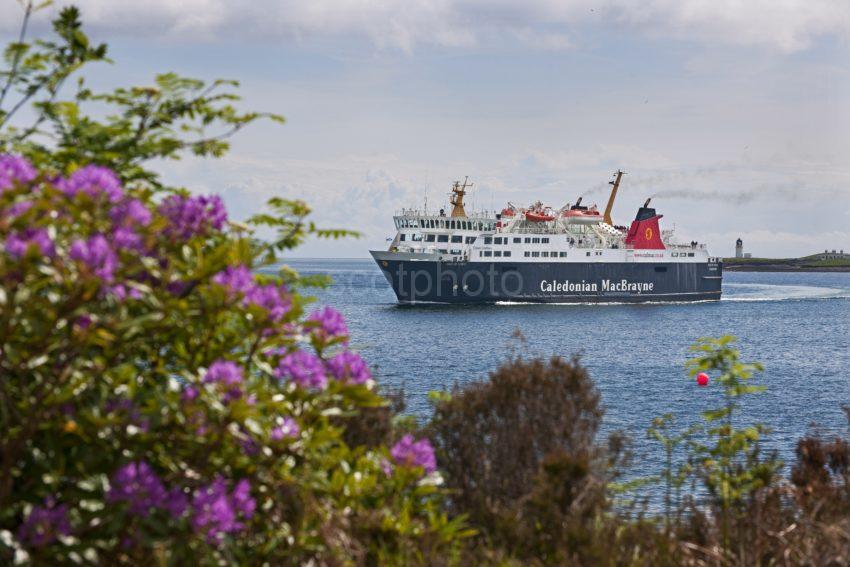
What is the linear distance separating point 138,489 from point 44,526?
375 millimetres

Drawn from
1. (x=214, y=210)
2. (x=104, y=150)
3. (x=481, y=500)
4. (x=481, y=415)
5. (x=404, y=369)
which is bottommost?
(x=404, y=369)

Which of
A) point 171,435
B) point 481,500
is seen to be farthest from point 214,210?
point 481,500

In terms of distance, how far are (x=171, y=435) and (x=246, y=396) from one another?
0.37 m

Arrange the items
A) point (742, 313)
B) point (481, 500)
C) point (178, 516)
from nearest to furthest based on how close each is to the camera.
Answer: point (178, 516), point (481, 500), point (742, 313)

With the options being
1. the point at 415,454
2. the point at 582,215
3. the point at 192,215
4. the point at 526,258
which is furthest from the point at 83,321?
the point at 582,215

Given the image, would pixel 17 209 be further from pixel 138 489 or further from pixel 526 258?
pixel 526 258

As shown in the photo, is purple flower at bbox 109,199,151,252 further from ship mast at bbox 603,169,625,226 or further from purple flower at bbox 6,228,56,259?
ship mast at bbox 603,169,625,226

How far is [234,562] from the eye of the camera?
3988mm

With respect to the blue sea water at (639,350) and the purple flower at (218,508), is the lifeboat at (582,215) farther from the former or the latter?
the purple flower at (218,508)

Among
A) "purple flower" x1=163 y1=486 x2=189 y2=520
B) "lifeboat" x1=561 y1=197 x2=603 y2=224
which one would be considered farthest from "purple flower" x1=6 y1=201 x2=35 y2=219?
"lifeboat" x1=561 y1=197 x2=603 y2=224

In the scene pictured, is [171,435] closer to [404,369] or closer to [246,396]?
[246,396]

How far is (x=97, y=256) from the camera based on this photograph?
3.16 m

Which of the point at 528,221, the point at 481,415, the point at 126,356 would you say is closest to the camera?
the point at 126,356

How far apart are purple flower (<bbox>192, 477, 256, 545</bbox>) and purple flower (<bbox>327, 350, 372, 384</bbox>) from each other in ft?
2.34
